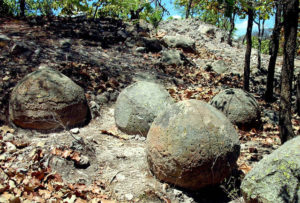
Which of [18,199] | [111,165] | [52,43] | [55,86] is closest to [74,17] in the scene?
[52,43]

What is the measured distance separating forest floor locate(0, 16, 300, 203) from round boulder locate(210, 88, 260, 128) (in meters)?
0.24

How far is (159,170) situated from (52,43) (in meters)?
6.41

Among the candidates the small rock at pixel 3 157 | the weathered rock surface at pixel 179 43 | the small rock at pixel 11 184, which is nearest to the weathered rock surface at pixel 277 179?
the small rock at pixel 11 184

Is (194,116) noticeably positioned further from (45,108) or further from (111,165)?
(45,108)

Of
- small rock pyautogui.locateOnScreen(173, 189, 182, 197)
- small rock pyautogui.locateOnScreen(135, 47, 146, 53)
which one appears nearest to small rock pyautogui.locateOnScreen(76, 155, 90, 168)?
small rock pyautogui.locateOnScreen(173, 189, 182, 197)

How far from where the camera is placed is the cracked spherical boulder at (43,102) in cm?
476

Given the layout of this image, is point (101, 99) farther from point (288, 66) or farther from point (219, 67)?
point (219, 67)

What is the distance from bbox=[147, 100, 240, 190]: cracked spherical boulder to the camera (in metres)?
3.44

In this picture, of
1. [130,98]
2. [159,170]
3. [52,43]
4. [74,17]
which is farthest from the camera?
[74,17]

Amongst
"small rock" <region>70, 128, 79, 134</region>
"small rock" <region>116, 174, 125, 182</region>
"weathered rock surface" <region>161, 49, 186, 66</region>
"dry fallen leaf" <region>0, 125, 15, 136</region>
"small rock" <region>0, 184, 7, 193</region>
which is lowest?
"small rock" <region>116, 174, 125, 182</region>

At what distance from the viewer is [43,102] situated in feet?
15.7

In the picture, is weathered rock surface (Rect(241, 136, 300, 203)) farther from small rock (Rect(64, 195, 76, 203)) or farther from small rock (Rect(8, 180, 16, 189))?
small rock (Rect(8, 180, 16, 189))

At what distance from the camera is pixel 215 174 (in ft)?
11.7

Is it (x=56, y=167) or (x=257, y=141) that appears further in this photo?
(x=257, y=141)
